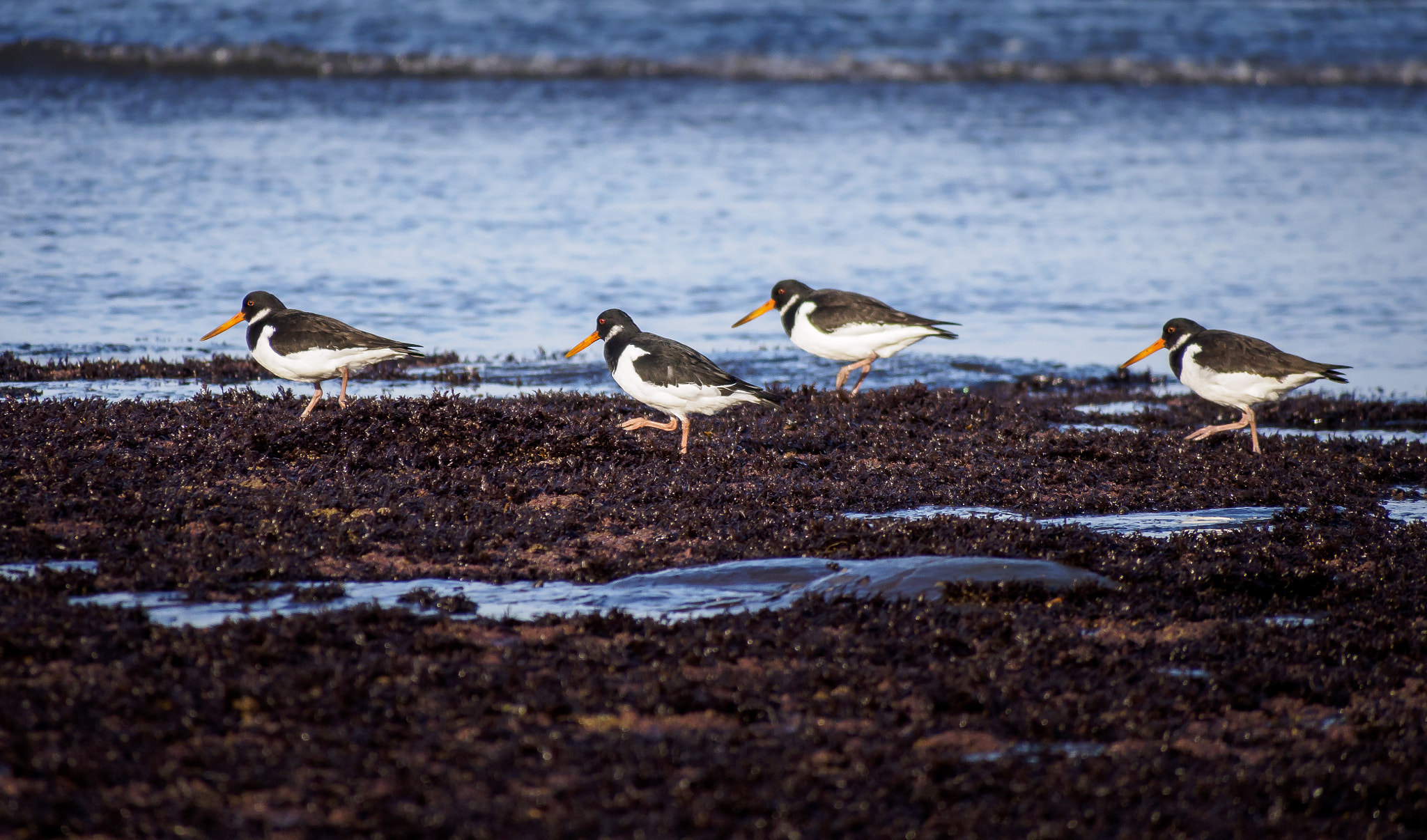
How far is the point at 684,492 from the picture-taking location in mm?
10102

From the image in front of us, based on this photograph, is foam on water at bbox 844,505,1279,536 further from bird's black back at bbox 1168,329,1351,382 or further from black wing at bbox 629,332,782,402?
bird's black back at bbox 1168,329,1351,382

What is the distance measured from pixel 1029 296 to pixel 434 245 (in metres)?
10.4

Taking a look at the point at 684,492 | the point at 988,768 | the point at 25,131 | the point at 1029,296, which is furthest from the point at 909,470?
the point at 25,131

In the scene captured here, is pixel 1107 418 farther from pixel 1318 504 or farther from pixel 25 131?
pixel 25 131

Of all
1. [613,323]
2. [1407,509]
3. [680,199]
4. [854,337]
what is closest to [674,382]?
[613,323]

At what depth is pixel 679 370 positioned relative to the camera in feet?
36.1

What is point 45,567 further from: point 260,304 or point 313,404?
point 260,304

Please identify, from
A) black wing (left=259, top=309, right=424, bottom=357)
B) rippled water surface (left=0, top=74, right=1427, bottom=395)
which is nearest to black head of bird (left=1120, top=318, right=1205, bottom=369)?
rippled water surface (left=0, top=74, right=1427, bottom=395)

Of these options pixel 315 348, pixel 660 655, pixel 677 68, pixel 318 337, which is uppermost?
pixel 677 68

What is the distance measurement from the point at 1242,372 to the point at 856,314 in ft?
13.8

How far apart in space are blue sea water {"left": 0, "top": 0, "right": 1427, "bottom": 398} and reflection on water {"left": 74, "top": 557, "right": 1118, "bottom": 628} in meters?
8.39

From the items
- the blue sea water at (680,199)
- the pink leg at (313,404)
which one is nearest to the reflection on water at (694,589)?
the pink leg at (313,404)

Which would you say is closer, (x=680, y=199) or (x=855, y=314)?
(x=855, y=314)

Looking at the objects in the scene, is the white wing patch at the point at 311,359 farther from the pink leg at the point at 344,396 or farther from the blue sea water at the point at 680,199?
the blue sea water at the point at 680,199
